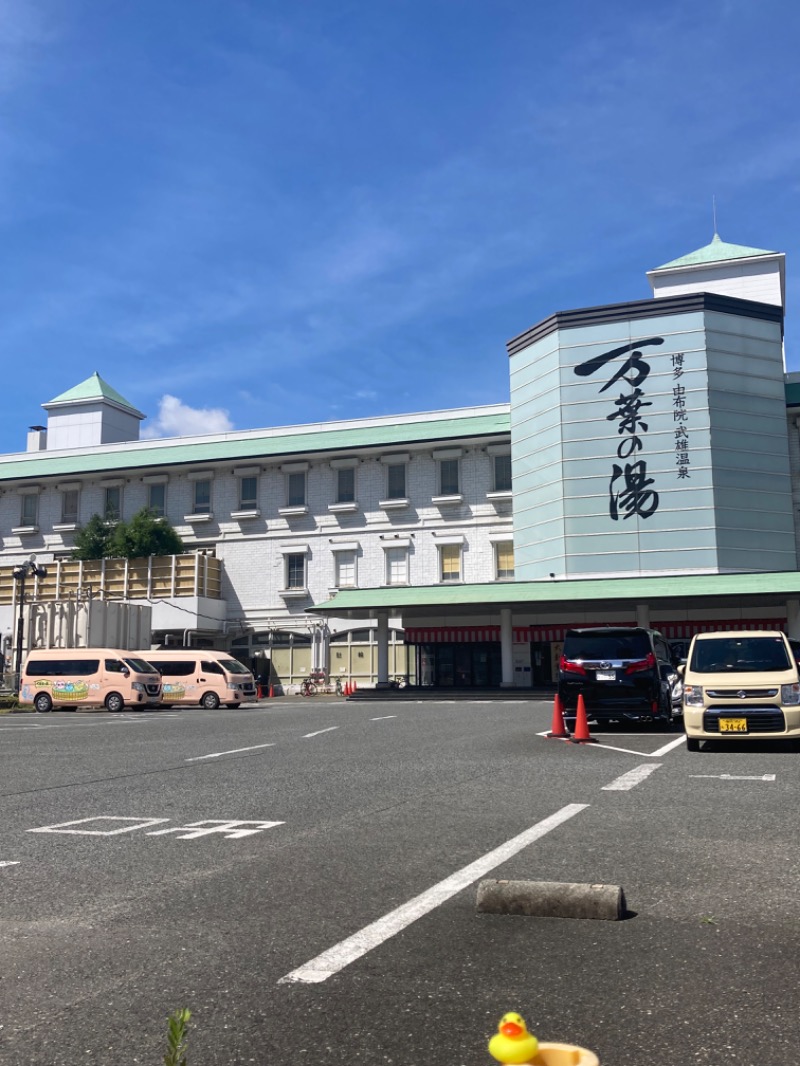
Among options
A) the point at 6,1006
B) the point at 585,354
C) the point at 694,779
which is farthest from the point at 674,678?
the point at 585,354

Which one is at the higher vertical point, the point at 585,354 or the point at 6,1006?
the point at 585,354

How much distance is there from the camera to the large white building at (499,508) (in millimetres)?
43375

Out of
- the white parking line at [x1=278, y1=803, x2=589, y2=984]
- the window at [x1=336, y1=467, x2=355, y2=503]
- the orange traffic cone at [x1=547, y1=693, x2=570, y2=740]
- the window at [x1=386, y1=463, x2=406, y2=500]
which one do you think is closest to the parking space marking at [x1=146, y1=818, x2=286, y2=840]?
the white parking line at [x1=278, y1=803, x2=589, y2=984]

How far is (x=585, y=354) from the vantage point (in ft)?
150

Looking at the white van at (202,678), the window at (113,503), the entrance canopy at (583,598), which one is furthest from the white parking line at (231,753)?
the window at (113,503)

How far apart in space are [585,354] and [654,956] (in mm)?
42810

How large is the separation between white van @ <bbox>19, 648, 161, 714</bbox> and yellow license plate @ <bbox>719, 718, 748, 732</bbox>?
25.9 meters

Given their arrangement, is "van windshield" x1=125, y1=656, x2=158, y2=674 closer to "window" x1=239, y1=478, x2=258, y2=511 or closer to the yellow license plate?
"window" x1=239, y1=478, x2=258, y2=511

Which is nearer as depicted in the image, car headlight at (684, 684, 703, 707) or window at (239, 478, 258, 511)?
car headlight at (684, 684, 703, 707)

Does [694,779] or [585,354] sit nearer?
[694,779]

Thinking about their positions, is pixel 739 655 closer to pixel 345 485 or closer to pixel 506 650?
pixel 506 650

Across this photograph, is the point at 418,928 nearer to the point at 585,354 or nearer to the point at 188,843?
the point at 188,843

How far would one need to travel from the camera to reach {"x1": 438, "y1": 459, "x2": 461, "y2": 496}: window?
2012 inches

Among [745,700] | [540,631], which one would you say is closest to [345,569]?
[540,631]
